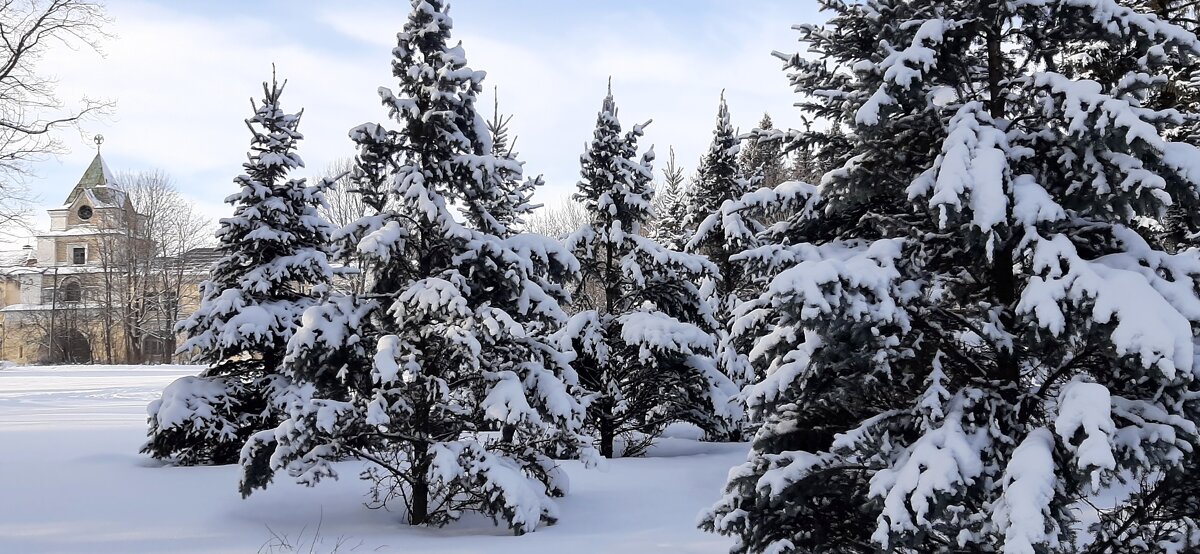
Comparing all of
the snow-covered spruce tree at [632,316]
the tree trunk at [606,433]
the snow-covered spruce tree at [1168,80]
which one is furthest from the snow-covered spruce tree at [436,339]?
the snow-covered spruce tree at [1168,80]

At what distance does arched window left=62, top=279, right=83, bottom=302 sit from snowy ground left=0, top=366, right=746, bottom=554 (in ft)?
160

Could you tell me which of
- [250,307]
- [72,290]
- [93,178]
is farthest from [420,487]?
[93,178]

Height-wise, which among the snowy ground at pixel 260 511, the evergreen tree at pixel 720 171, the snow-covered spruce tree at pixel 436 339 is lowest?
the snowy ground at pixel 260 511

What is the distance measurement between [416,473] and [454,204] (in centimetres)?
319

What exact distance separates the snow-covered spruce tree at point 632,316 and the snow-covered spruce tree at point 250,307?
458 cm

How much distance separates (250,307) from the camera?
1266 cm

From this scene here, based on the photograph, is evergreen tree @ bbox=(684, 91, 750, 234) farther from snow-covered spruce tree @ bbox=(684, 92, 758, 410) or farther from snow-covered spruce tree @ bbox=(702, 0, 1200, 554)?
snow-covered spruce tree @ bbox=(702, 0, 1200, 554)

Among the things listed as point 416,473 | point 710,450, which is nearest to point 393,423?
point 416,473

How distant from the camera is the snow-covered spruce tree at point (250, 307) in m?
12.3

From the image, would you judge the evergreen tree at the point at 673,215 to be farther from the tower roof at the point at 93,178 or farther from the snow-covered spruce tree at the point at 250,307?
the tower roof at the point at 93,178

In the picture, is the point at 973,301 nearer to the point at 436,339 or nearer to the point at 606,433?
the point at 436,339

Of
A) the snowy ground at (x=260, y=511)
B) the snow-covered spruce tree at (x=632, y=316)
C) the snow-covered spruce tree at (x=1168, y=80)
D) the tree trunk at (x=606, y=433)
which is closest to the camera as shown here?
the snow-covered spruce tree at (x=1168, y=80)

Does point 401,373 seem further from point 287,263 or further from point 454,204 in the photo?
point 287,263

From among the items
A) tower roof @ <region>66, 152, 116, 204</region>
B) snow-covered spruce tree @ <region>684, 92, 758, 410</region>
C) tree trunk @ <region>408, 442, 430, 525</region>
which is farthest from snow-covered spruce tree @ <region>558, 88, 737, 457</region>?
tower roof @ <region>66, 152, 116, 204</region>
